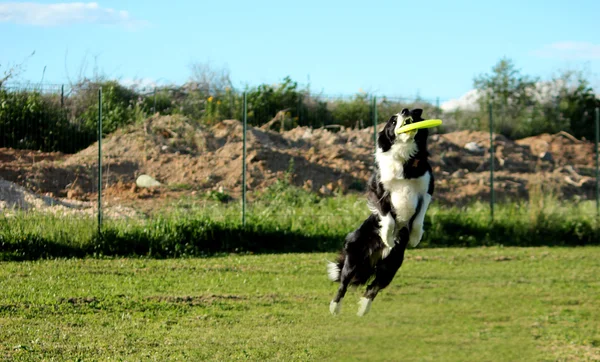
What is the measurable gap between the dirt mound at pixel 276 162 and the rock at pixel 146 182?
0.12 metres

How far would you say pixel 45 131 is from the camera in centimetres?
1348

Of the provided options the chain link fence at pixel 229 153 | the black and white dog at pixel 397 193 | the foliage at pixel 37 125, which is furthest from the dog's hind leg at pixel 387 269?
the foliage at pixel 37 125

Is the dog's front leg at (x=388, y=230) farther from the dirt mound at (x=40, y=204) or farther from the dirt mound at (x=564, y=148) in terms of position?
the dirt mound at (x=564, y=148)

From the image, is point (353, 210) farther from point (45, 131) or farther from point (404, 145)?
point (404, 145)

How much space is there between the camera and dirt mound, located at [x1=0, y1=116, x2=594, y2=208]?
537 inches

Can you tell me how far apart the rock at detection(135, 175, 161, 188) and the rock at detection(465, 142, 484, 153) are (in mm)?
9189

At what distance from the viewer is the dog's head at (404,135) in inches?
173

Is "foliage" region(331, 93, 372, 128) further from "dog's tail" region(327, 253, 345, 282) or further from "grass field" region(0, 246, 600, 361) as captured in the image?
"dog's tail" region(327, 253, 345, 282)

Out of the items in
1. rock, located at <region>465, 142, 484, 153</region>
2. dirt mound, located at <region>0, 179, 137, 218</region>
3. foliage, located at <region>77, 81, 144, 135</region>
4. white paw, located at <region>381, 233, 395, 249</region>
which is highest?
foliage, located at <region>77, 81, 144, 135</region>

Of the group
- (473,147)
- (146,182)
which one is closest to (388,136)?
(146,182)

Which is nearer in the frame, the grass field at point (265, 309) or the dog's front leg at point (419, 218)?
the dog's front leg at point (419, 218)

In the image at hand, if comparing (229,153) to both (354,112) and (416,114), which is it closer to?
(354,112)

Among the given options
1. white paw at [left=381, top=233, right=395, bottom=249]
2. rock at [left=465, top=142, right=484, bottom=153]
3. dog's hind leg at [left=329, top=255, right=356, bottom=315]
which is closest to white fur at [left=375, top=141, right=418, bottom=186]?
white paw at [left=381, top=233, right=395, bottom=249]

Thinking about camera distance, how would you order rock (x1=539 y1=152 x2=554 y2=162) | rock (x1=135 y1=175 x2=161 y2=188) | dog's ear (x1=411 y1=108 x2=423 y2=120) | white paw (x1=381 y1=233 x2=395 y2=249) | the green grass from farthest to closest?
rock (x1=539 y1=152 x2=554 y2=162) < rock (x1=135 y1=175 x2=161 y2=188) < the green grass < white paw (x1=381 y1=233 x2=395 y2=249) < dog's ear (x1=411 y1=108 x2=423 y2=120)
